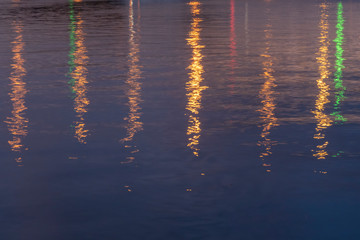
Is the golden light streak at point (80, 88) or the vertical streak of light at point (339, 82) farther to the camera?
the vertical streak of light at point (339, 82)

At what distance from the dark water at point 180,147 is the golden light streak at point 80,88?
0.15 ft

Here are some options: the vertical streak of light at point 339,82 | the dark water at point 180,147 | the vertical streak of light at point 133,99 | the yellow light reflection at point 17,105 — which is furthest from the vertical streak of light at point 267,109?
the yellow light reflection at point 17,105

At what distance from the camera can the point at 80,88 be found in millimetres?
14383

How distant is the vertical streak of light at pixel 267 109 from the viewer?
9.05 meters

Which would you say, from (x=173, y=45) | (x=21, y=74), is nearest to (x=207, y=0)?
(x=173, y=45)

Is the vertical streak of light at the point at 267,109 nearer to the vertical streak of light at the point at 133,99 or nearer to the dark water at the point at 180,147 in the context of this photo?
the dark water at the point at 180,147

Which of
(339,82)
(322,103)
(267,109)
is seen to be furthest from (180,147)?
(339,82)

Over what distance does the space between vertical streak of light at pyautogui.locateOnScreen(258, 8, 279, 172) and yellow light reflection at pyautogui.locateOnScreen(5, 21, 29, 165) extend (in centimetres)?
281

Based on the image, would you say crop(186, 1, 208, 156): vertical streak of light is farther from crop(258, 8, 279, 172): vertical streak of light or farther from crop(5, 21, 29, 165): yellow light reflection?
crop(5, 21, 29, 165): yellow light reflection

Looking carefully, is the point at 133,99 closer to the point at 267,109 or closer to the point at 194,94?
the point at 194,94

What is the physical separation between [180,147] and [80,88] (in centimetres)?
556

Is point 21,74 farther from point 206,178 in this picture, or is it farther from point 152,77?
point 206,178

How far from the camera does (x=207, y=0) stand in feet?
257

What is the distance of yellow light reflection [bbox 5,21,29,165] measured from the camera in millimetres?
9616
